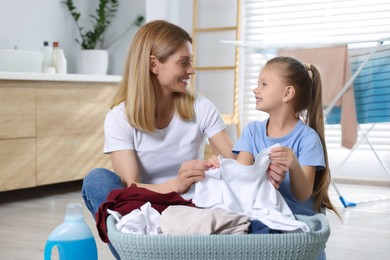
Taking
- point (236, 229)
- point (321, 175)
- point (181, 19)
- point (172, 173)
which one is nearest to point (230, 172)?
point (236, 229)

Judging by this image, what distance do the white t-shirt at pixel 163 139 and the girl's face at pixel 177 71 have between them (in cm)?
12

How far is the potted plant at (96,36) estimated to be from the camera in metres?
5.13

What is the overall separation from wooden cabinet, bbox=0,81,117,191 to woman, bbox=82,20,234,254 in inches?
72.8

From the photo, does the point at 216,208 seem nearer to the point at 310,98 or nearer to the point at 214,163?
the point at 214,163

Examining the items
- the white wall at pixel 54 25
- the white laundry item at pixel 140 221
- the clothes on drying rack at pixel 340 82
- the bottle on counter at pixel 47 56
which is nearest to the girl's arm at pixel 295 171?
the white laundry item at pixel 140 221

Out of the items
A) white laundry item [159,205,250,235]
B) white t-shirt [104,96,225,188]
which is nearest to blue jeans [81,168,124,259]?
white t-shirt [104,96,225,188]

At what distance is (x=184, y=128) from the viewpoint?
2.53 m

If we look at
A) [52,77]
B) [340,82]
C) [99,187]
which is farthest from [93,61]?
[99,187]

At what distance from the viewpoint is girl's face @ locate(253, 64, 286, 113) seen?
86.5 inches

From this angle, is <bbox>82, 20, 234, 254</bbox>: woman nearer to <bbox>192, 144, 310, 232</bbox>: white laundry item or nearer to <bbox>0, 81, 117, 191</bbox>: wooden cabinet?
<bbox>192, 144, 310, 232</bbox>: white laundry item

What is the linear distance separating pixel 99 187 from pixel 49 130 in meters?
2.26

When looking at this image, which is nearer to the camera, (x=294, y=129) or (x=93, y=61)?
(x=294, y=129)

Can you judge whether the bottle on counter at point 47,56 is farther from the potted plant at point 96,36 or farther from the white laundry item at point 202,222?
the white laundry item at point 202,222

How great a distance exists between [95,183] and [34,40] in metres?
2.94
